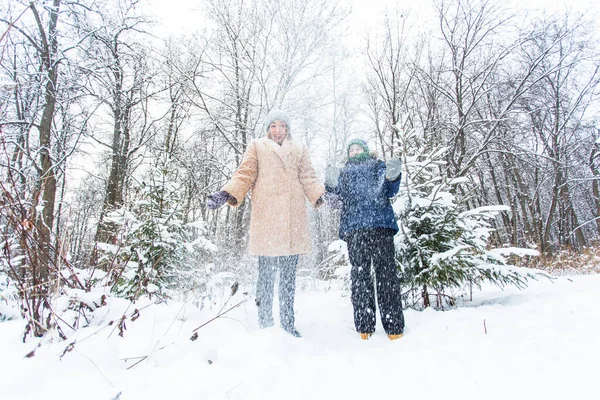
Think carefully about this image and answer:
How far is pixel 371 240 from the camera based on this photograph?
2.58 metres

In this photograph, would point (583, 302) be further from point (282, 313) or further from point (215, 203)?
point (215, 203)

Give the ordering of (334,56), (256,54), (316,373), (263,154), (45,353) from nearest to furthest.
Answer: (45,353)
(316,373)
(263,154)
(256,54)
(334,56)

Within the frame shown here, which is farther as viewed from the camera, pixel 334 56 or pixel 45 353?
pixel 334 56

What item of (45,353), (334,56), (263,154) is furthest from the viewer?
(334,56)

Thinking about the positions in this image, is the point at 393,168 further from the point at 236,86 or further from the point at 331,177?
the point at 236,86

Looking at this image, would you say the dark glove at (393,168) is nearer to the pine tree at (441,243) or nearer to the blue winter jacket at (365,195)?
the blue winter jacket at (365,195)

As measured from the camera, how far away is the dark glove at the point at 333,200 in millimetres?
2652

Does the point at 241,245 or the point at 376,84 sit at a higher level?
the point at 376,84

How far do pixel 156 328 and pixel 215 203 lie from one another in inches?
36.9

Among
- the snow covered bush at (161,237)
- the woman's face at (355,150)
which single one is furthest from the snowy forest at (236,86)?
the woman's face at (355,150)

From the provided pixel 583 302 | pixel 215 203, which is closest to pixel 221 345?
pixel 215 203

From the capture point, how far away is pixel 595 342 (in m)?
1.78

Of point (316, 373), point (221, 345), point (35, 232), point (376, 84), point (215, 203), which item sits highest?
point (376, 84)

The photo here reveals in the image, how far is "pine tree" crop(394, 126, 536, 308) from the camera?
3.04 metres
